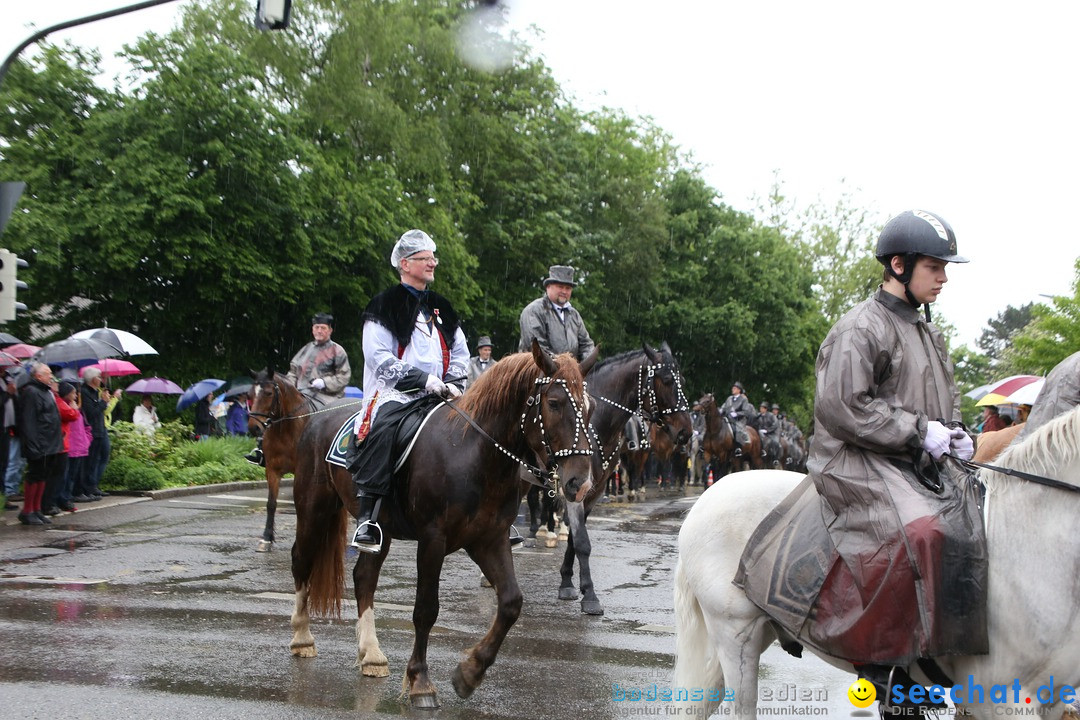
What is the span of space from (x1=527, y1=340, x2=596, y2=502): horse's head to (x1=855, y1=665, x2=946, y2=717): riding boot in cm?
239

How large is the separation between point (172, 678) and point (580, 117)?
4805 cm

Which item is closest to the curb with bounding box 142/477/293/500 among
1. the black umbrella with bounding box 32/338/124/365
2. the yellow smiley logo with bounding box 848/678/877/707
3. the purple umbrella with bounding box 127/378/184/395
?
the black umbrella with bounding box 32/338/124/365

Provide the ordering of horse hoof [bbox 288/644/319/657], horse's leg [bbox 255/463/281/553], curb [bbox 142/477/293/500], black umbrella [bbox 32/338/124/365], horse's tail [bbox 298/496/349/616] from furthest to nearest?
curb [bbox 142/477/293/500] < black umbrella [bbox 32/338/124/365] < horse's leg [bbox 255/463/281/553] < horse's tail [bbox 298/496/349/616] < horse hoof [bbox 288/644/319/657]

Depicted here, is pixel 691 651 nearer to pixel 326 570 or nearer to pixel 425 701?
pixel 425 701

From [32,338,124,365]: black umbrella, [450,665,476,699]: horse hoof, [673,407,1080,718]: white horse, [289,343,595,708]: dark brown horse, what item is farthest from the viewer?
[32,338,124,365]: black umbrella

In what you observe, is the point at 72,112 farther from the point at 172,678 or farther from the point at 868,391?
the point at 868,391

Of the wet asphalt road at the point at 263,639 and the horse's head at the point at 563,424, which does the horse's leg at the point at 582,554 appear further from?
the horse's head at the point at 563,424

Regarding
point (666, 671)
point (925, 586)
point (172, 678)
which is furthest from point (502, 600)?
point (925, 586)

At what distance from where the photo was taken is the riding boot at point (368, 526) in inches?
279

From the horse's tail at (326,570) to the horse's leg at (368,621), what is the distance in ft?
0.97

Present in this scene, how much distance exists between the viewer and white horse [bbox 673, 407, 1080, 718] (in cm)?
410

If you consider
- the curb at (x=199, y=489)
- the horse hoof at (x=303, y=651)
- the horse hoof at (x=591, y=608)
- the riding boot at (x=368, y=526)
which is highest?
the riding boot at (x=368, y=526)

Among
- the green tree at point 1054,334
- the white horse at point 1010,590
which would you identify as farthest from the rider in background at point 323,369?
the green tree at point 1054,334

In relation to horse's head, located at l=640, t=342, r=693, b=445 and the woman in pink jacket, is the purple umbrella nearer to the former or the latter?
the woman in pink jacket
